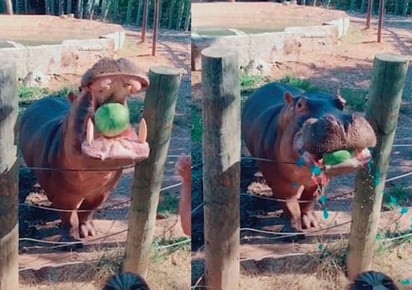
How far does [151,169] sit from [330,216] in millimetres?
650

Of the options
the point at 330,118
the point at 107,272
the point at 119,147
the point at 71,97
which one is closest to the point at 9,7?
the point at 71,97

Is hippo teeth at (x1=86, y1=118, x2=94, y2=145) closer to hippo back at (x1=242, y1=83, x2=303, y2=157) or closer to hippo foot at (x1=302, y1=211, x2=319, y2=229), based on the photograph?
hippo back at (x1=242, y1=83, x2=303, y2=157)

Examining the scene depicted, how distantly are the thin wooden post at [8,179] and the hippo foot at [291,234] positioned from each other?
91 centimetres

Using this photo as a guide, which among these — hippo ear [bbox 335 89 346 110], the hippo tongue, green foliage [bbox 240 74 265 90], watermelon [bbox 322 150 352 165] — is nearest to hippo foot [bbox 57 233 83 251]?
the hippo tongue

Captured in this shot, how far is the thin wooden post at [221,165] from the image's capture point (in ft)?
8.33

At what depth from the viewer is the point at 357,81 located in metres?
2.74

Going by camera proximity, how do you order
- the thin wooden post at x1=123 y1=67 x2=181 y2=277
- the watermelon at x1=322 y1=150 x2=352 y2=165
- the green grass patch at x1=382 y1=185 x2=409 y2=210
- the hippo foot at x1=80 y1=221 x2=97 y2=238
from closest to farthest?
the watermelon at x1=322 y1=150 x2=352 y2=165
the thin wooden post at x1=123 y1=67 x2=181 y2=277
the hippo foot at x1=80 y1=221 x2=97 y2=238
the green grass patch at x1=382 y1=185 x2=409 y2=210

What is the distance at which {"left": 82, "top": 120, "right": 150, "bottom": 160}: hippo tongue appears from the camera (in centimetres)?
248

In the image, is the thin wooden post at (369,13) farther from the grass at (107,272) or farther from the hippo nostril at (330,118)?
the grass at (107,272)

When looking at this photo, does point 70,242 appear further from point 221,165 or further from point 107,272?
point 221,165

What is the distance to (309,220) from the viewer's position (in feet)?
9.27

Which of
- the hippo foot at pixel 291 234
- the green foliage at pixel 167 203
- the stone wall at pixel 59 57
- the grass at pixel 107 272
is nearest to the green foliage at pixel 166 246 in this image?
the grass at pixel 107 272

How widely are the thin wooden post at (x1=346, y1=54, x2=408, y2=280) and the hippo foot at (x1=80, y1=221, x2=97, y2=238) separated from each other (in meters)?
0.90

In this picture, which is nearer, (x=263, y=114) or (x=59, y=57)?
(x=59, y=57)
